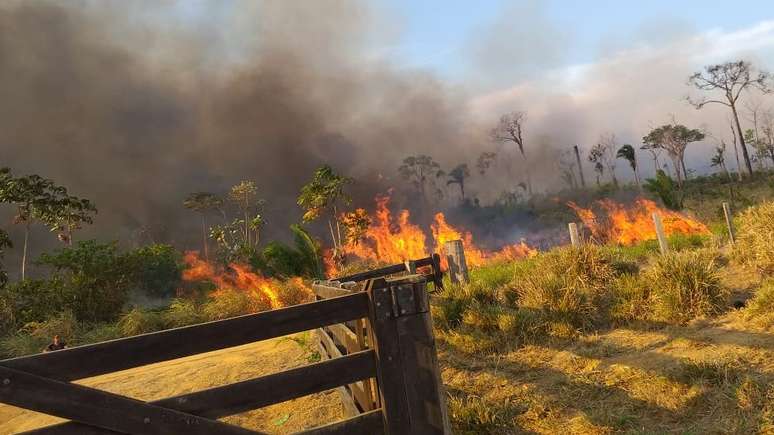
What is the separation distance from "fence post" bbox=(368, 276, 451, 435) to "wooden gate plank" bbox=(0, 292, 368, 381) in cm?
20

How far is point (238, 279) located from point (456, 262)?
18.5 metres

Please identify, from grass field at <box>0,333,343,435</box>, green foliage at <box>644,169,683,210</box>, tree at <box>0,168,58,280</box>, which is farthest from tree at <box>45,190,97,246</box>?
green foliage at <box>644,169,683,210</box>

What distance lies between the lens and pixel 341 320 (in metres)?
2.95

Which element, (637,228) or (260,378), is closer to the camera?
(260,378)

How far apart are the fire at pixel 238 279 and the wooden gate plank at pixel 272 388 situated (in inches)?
536

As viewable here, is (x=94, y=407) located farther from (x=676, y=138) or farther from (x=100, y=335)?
(x=676, y=138)

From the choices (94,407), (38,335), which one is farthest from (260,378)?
(38,335)

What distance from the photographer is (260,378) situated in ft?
8.91

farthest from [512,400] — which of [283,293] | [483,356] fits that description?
[283,293]

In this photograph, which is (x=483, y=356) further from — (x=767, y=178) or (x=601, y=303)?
(x=767, y=178)

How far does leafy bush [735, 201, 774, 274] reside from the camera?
7.66m

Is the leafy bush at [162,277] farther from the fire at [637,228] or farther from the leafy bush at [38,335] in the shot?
the fire at [637,228]

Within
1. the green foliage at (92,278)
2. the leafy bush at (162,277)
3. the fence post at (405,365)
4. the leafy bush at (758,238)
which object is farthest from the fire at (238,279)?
the fence post at (405,365)

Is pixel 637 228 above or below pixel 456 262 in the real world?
below
